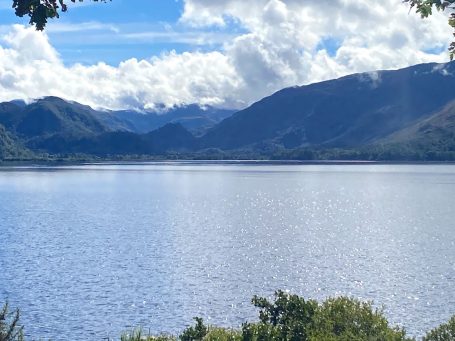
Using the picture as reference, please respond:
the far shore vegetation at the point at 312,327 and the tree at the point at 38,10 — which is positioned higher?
the tree at the point at 38,10

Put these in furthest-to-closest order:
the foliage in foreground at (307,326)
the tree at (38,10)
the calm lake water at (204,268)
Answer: the calm lake water at (204,268) → the foliage in foreground at (307,326) → the tree at (38,10)

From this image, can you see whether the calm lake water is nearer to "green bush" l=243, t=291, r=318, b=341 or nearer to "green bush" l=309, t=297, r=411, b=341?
"green bush" l=309, t=297, r=411, b=341

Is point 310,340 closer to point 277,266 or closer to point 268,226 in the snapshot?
point 277,266

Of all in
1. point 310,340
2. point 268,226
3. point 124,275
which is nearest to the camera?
point 310,340

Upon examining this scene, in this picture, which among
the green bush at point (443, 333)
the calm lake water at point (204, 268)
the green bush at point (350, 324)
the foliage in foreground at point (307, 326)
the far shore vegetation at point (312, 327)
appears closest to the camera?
the green bush at point (443, 333)

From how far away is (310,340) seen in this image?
1474 inches

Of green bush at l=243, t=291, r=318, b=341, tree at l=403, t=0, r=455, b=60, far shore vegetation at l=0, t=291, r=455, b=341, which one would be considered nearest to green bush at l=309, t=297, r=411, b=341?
far shore vegetation at l=0, t=291, r=455, b=341

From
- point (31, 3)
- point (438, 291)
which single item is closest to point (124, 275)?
point (438, 291)

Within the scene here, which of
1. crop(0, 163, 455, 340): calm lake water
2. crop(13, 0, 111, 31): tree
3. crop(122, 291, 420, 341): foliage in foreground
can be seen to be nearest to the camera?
crop(13, 0, 111, 31): tree

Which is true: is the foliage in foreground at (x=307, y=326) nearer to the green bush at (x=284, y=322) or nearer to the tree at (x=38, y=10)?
the green bush at (x=284, y=322)

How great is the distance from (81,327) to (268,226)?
9922 cm

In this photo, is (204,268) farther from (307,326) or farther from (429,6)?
(429,6)

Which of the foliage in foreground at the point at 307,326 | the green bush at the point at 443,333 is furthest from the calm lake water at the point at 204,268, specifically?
the green bush at the point at 443,333

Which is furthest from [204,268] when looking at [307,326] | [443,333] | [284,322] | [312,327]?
[443,333]
